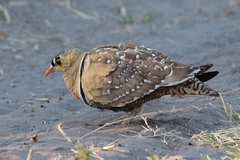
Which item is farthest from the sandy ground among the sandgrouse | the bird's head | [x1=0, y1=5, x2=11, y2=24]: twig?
the bird's head

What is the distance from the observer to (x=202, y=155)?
457cm

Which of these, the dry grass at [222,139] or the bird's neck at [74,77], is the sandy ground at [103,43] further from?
the bird's neck at [74,77]

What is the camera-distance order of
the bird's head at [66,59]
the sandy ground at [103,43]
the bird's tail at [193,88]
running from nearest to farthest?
the sandy ground at [103,43]
the bird's tail at [193,88]
the bird's head at [66,59]

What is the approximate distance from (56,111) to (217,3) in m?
8.61

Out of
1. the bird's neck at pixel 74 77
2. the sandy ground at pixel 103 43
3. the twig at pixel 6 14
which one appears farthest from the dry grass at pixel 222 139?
the twig at pixel 6 14

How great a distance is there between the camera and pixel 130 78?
5.34 metres

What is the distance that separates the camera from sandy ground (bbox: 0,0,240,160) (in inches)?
192

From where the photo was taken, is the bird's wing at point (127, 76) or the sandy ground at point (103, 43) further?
the bird's wing at point (127, 76)

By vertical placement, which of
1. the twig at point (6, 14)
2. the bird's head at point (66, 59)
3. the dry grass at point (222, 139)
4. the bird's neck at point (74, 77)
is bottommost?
the dry grass at point (222, 139)

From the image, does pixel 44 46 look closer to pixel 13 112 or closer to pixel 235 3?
pixel 13 112

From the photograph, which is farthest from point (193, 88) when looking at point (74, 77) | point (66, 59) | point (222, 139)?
point (66, 59)

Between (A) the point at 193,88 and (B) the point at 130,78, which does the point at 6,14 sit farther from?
(A) the point at 193,88

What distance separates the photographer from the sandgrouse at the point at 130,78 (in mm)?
5313

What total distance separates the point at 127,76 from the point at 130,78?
1.4 inches
